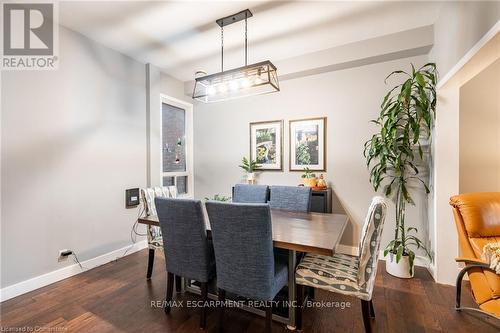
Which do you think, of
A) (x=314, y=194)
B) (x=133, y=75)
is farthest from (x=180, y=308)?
(x=133, y=75)

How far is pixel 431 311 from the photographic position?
202cm

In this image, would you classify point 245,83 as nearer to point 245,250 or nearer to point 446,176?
point 245,250

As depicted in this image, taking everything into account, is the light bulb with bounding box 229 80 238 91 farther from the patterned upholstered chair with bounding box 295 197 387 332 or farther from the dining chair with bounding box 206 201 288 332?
the patterned upholstered chair with bounding box 295 197 387 332

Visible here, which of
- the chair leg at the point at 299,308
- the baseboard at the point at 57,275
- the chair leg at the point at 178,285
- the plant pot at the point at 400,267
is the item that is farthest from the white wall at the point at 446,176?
the baseboard at the point at 57,275

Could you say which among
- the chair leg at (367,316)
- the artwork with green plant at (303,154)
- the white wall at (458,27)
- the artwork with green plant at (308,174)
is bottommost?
the chair leg at (367,316)

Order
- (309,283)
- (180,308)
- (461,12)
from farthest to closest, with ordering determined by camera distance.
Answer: (180,308)
(461,12)
(309,283)

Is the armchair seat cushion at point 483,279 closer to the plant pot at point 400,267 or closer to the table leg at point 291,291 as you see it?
the plant pot at point 400,267

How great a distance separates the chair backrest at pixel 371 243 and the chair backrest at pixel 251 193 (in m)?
1.51

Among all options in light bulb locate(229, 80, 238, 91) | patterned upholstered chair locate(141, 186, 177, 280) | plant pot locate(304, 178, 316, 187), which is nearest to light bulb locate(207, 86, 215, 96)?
light bulb locate(229, 80, 238, 91)

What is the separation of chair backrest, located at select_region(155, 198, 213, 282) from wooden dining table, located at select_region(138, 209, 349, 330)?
19 centimetres

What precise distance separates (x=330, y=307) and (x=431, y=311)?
0.84 m

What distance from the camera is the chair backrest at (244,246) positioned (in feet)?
4.98

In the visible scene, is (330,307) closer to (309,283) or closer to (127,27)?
(309,283)

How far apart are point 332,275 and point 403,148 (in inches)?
69.1
